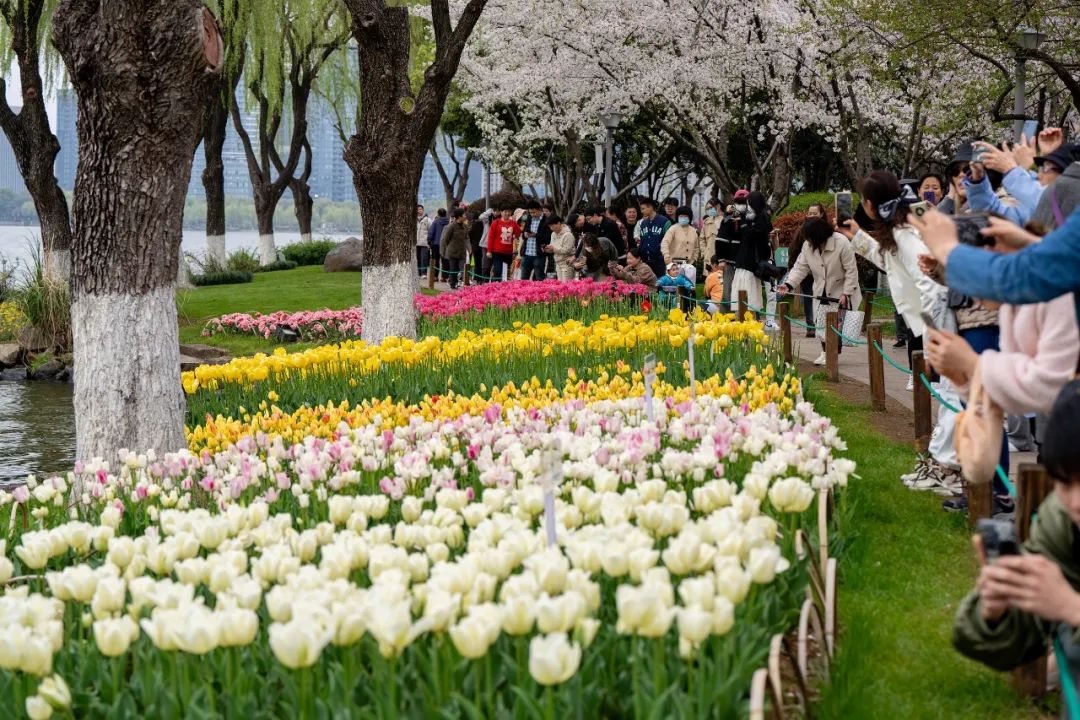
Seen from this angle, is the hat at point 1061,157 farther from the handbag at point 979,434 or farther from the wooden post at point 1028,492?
the handbag at point 979,434

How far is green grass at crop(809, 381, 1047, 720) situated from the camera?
4.10 m

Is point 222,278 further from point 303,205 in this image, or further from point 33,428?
point 33,428

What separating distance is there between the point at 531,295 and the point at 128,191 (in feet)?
26.1

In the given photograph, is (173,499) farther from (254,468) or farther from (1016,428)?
(1016,428)

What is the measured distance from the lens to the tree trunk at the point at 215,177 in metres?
30.2

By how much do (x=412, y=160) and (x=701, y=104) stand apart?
15.7m

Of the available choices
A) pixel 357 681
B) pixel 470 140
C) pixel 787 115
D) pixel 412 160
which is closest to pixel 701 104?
pixel 787 115

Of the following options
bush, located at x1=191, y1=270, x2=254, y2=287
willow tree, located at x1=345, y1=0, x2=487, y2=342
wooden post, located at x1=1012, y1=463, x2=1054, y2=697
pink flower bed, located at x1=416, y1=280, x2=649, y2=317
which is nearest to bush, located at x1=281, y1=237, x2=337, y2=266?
bush, located at x1=191, y1=270, x2=254, y2=287

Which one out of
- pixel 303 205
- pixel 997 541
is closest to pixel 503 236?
pixel 303 205

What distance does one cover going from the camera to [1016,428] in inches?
315

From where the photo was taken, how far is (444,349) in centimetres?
1039

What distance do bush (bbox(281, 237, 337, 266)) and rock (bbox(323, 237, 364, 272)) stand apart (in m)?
3.89

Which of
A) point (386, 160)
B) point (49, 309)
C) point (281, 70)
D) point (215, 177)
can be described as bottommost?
point (49, 309)

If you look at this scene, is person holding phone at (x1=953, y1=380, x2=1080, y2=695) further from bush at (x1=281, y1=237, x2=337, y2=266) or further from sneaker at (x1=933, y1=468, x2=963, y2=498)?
bush at (x1=281, y1=237, x2=337, y2=266)
